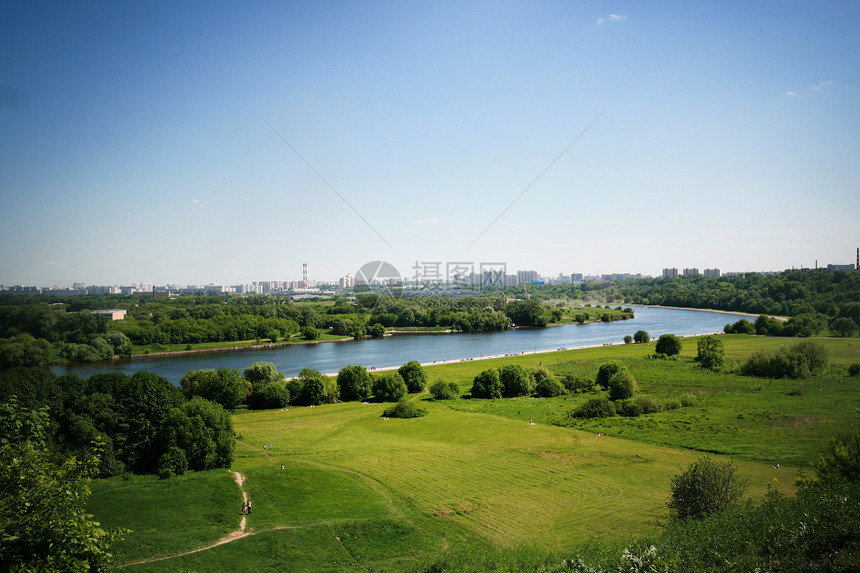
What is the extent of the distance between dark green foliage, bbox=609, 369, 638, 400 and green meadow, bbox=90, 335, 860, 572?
1.76 metres

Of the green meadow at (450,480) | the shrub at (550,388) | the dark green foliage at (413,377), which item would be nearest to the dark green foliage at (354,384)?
the green meadow at (450,480)

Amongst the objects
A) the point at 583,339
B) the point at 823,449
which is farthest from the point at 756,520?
the point at 583,339

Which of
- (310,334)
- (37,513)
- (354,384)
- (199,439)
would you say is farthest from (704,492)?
(310,334)

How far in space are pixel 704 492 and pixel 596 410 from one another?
14738 mm

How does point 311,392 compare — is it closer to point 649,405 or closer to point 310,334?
point 649,405

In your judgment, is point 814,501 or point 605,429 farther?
point 605,429

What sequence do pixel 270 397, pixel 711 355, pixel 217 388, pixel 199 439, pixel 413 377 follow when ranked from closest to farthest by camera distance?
1. pixel 199 439
2. pixel 217 388
3. pixel 270 397
4. pixel 413 377
5. pixel 711 355

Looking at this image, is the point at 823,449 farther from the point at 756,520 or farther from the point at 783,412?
the point at 756,520

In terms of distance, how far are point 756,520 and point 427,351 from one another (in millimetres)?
48037

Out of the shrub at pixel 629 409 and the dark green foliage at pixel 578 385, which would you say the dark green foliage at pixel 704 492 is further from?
the dark green foliage at pixel 578 385

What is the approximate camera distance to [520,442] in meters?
21.2

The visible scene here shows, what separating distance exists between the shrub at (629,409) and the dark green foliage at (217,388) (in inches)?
888

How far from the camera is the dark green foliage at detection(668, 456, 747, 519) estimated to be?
11602 mm

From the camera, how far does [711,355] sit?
1481 inches
